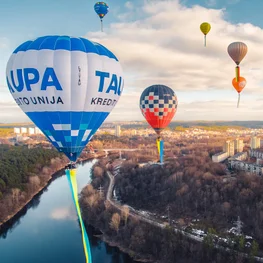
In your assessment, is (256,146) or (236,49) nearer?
(236,49)

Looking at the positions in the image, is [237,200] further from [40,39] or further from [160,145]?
[40,39]

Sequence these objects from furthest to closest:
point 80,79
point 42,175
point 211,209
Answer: point 42,175
point 211,209
point 80,79

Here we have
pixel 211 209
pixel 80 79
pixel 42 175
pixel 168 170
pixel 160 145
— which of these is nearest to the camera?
pixel 80 79

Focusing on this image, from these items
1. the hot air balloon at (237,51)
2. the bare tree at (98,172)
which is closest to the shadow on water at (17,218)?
the bare tree at (98,172)

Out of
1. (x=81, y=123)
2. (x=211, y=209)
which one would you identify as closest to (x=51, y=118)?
(x=81, y=123)

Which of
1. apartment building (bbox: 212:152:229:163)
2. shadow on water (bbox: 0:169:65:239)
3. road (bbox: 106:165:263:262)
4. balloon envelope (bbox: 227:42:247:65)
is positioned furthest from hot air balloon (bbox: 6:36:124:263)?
apartment building (bbox: 212:152:229:163)

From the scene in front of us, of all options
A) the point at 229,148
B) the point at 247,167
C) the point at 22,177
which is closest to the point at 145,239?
the point at 247,167

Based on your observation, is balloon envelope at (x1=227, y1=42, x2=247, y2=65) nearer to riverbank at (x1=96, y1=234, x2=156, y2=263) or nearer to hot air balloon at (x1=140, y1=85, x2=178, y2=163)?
hot air balloon at (x1=140, y1=85, x2=178, y2=163)
